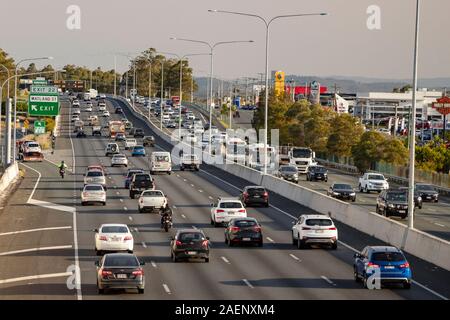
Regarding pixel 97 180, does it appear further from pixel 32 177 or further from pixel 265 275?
pixel 265 275

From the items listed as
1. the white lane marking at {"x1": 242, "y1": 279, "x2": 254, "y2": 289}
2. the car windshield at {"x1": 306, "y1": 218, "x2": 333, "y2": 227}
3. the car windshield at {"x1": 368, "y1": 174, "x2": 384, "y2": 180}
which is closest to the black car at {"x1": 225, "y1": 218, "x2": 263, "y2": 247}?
the car windshield at {"x1": 306, "y1": 218, "x2": 333, "y2": 227}

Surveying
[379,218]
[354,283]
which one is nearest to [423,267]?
[354,283]

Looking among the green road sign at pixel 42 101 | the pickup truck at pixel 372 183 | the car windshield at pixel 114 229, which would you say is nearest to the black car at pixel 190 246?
the car windshield at pixel 114 229

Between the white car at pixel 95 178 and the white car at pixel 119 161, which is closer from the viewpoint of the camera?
the white car at pixel 95 178

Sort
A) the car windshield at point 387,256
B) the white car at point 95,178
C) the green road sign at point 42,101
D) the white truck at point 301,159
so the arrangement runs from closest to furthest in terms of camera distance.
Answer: the car windshield at point 387,256, the white car at point 95,178, the green road sign at point 42,101, the white truck at point 301,159

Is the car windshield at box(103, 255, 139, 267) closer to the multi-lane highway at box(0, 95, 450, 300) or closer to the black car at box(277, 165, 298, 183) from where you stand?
the multi-lane highway at box(0, 95, 450, 300)

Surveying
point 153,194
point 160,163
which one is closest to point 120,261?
point 153,194

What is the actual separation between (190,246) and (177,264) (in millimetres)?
852

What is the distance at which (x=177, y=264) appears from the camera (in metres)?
42.9

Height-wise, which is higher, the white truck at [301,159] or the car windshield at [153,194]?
the car windshield at [153,194]

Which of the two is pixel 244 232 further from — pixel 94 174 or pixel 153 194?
pixel 94 174

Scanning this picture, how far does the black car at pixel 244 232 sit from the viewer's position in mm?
48688

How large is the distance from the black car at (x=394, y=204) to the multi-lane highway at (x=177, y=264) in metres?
5.04

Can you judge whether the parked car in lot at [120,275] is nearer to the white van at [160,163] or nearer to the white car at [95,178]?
the white car at [95,178]
